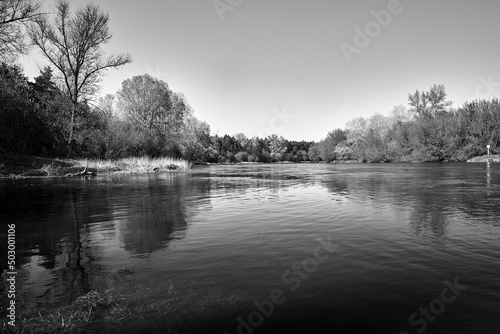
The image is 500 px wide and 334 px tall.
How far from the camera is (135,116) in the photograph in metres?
56.2

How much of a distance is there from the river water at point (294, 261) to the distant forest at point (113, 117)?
1056 inches

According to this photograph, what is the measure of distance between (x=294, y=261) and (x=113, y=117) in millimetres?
49862

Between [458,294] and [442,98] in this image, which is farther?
[442,98]

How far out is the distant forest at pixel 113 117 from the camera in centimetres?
3347

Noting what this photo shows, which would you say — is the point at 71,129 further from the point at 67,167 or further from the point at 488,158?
the point at 488,158

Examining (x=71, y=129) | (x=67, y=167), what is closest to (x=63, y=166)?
(x=67, y=167)

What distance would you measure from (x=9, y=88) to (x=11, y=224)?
102 ft

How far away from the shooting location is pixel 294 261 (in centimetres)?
652

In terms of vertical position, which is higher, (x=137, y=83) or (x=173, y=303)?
(x=137, y=83)

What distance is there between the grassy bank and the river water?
68.9 ft

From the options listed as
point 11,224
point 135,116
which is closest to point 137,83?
point 135,116

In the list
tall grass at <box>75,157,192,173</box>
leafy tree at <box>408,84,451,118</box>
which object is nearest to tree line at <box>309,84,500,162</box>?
leafy tree at <box>408,84,451,118</box>

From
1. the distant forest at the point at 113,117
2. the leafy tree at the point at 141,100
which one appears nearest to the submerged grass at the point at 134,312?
the distant forest at the point at 113,117

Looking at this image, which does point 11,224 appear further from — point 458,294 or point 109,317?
point 458,294
